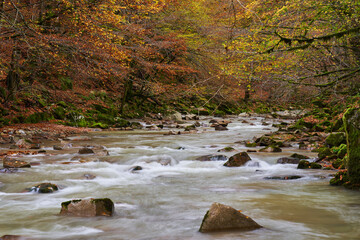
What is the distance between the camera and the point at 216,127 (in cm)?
1792

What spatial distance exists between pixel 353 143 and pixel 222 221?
9.50 feet

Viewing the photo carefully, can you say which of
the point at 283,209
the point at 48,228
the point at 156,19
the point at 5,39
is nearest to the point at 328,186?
the point at 283,209

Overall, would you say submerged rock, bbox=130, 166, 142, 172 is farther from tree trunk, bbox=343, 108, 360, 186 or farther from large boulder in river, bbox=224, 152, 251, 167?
tree trunk, bbox=343, 108, 360, 186

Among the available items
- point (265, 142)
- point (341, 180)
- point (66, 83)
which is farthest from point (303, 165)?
point (66, 83)

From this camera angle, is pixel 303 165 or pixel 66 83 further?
pixel 66 83

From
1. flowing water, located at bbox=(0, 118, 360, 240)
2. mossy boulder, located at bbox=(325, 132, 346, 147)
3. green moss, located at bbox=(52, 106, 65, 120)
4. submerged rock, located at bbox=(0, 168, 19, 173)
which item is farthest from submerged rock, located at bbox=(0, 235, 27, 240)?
green moss, located at bbox=(52, 106, 65, 120)

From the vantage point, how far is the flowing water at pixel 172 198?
3990mm

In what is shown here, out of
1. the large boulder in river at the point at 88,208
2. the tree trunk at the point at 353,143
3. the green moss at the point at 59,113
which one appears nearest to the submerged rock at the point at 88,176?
the large boulder in river at the point at 88,208

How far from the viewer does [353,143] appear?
5.51 meters

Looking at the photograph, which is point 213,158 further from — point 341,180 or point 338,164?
point 341,180

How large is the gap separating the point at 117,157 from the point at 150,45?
10844 millimetres

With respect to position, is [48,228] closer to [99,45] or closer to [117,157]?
[117,157]

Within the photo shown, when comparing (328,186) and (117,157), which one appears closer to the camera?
(328,186)

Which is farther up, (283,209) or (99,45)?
(99,45)
